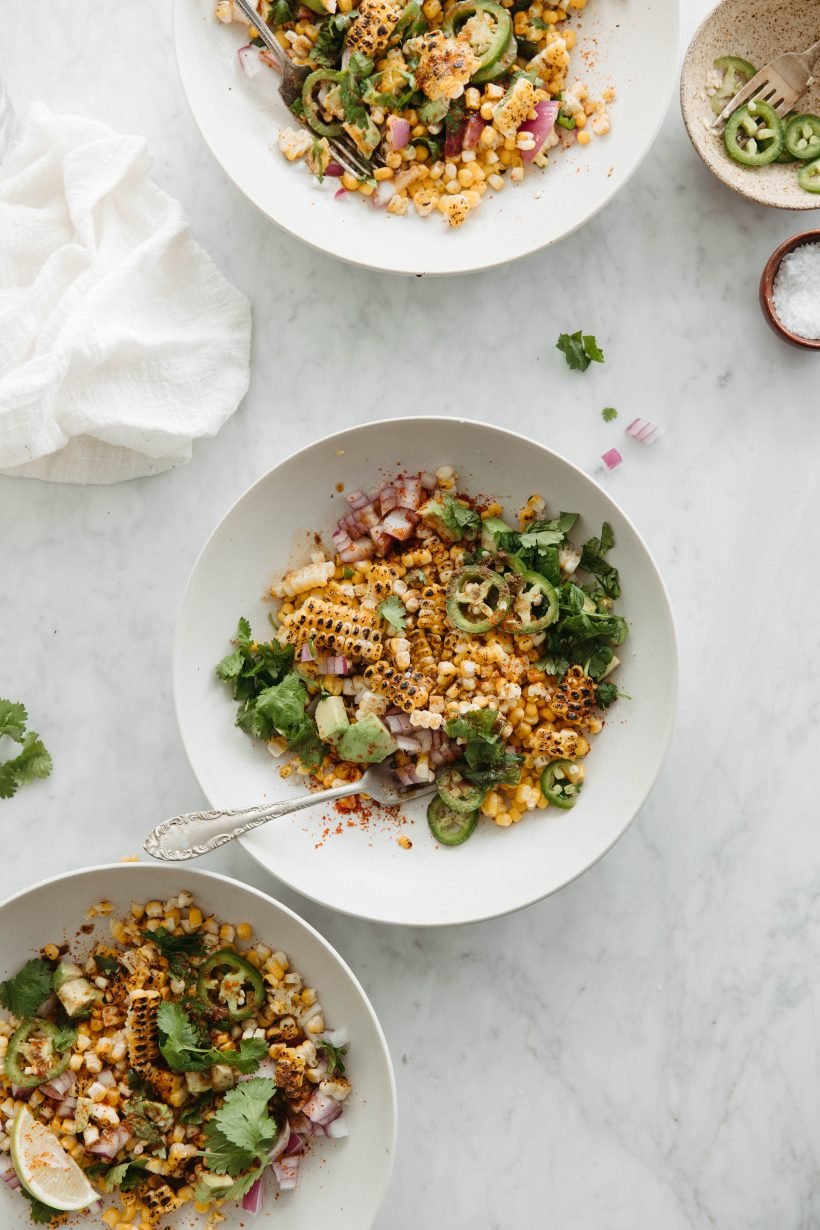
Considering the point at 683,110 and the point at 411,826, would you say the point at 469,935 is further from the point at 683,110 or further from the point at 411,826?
the point at 683,110

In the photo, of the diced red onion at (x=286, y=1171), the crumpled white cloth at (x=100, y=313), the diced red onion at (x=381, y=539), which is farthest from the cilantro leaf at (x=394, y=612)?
the diced red onion at (x=286, y=1171)

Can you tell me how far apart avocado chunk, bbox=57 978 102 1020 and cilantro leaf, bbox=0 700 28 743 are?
0.70m

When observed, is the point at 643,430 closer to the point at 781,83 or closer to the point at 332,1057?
the point at 781,83

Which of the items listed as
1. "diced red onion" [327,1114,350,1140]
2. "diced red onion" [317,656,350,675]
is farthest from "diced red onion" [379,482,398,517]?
"diced red onion" [327,1114,350,1140]

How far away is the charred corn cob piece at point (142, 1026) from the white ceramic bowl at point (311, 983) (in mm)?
229

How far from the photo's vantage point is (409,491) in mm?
2654

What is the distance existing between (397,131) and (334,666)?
1.39 meters

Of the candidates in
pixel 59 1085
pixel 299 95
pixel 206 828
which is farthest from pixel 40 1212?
pixel 299 95

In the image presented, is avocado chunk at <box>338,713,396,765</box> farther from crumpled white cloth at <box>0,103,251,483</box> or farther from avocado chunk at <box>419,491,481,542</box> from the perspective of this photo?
crumpled white cloth at <box>0,103,251,483</box>

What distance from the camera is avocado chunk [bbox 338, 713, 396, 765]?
254 centimetres

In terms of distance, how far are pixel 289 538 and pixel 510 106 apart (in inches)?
48.2

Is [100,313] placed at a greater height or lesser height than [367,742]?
greater

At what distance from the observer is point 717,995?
9.37ft

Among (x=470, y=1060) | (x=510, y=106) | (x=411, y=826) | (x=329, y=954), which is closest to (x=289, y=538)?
(x=411, y=826)
